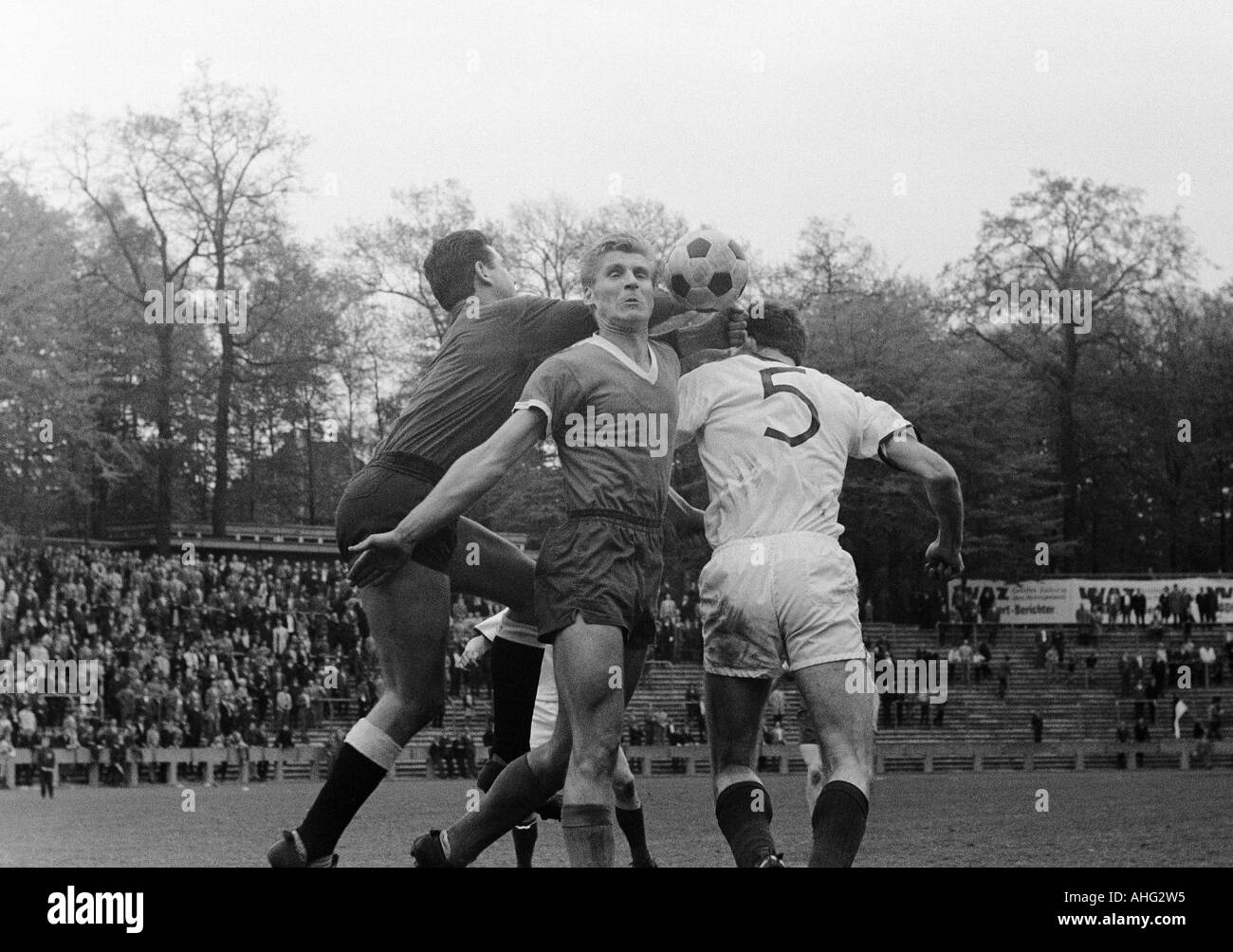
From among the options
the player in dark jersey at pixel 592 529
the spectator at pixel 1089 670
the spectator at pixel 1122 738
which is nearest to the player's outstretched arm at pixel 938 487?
the player in dark jersey at pixel 592 529

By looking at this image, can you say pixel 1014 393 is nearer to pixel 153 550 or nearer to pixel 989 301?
pixel 989 301

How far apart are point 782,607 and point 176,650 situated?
2460cm

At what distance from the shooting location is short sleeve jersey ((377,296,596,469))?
21.9 ft

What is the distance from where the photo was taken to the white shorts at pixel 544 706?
314 inches

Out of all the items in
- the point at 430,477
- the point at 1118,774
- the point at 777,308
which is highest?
the point at 777,308

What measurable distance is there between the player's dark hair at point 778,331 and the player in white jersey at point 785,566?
0.39 feet

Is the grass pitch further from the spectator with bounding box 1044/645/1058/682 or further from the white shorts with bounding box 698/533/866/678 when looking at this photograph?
the spectator with bounding box 1044/645/1058/682

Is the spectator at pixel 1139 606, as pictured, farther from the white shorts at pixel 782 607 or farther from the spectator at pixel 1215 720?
the white shorts at pixel 782 607

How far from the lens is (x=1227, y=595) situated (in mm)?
45969

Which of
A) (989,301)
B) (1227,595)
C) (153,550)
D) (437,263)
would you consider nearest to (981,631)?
(1227,595)

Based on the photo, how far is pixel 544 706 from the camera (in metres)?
8.02

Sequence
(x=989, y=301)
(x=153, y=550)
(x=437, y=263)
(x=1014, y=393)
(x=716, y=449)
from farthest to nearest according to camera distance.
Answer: (x=989, y=301)
(x=1014, y=393)
(x=153, y=550)
(x=437, y=263)
(x=716, y=449)

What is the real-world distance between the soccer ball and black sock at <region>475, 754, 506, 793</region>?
234 cm
